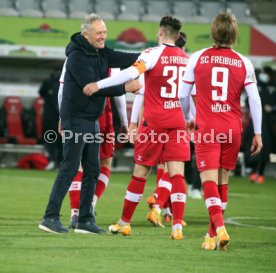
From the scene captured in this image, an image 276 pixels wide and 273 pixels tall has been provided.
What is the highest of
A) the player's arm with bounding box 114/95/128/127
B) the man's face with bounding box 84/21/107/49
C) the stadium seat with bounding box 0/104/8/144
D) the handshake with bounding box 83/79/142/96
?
the man's face with bounding box 84/21/107/49

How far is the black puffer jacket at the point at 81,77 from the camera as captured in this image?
9.49 metres

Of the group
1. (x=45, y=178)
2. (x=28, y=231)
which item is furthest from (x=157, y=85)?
(x=45, y=178)

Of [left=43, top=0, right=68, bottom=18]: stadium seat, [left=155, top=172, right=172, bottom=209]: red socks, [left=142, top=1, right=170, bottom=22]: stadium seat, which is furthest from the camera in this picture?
[left=142, top=1, right=170, bottom=22]: stadium seat

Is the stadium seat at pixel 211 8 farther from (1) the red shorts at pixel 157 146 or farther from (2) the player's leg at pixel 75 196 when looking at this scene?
(1) the red shorts at pixel 157 146

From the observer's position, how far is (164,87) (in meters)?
9.76

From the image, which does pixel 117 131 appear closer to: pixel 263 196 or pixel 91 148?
pixel 263 196

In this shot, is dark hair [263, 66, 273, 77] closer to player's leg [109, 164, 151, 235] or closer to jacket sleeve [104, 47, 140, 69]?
jacket sleeve [104, 47, 140, 69]

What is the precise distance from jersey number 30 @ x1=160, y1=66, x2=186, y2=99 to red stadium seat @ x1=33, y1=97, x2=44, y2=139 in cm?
1439

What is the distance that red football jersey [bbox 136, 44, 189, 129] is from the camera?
9664 mm

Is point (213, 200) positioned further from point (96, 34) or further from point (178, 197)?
point (96, 34)

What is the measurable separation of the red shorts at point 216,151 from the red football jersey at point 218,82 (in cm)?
8

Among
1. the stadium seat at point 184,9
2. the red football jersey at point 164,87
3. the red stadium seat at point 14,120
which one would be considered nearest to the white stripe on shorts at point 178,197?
the red football jersey at point 164,87

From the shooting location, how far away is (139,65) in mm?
9352

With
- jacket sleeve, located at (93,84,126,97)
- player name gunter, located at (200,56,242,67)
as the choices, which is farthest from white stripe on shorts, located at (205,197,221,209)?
jacket sleeve, located at (93,84,126,97)
